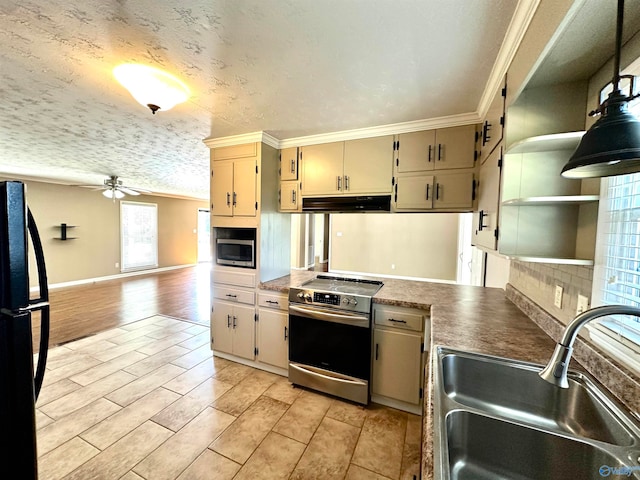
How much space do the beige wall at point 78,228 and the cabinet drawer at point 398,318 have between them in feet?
23.6

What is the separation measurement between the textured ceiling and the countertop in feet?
4.86

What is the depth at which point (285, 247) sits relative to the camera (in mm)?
3150

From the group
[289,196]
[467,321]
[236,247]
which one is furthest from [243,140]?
[467,321]

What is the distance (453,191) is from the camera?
2236mm

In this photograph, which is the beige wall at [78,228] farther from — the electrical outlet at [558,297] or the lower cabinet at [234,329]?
the electrical outlet at [558,297]

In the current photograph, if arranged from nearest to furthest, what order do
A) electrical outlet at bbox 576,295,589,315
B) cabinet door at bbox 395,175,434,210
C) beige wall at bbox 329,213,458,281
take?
electrical outlet at bbox 576,295,589,315 < cabinet door at bbox 395,175,434,210 < beige wall at bbox 329,213,458,281

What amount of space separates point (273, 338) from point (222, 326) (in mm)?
674

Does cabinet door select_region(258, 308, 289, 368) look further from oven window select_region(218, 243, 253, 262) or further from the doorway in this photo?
the doorway

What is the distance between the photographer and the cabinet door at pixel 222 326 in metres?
2.92

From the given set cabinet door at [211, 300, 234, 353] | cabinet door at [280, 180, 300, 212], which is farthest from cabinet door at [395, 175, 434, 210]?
cabinet door at [211, 300, 234, 353]

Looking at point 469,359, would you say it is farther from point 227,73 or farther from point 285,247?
point 285,247

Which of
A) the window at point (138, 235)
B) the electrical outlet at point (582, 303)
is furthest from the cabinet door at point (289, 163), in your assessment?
the window at point (138, 235)

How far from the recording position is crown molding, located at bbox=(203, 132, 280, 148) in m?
2.66

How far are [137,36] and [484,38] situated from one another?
1673 millimetres
